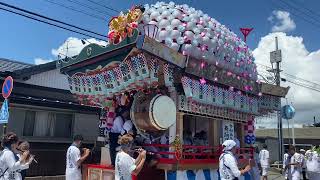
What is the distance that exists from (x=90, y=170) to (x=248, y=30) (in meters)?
6.87

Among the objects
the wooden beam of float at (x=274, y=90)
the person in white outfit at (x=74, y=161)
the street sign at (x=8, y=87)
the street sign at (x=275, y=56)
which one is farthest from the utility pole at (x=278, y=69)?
the street sign at (x=8, y=87)

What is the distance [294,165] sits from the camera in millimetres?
12359

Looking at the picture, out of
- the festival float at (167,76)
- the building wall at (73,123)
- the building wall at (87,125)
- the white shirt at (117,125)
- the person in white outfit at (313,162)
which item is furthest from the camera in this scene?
the building wall at (87,125)

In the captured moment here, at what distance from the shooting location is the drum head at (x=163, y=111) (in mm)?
7969

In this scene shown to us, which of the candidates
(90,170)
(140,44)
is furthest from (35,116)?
(140,44)

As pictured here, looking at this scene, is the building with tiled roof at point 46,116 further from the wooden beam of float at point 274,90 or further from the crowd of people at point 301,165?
the crowd of people at point 301,165

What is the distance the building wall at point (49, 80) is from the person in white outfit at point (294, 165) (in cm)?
1067

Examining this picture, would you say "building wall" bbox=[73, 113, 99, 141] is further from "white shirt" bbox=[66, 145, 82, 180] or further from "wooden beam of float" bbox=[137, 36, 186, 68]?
"wooden beam of float" bbox=[137, 36, 186, 68]

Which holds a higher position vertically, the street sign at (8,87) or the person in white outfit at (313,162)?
the street sign at (8,87)

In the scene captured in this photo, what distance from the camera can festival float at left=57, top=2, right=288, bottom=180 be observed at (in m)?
7.70

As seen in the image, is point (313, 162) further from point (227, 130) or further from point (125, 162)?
point (125, 162)

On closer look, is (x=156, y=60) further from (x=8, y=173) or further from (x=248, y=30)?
(x=248, y=30)

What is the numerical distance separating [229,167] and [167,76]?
2433 mm

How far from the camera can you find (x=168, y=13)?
28.0 feet
